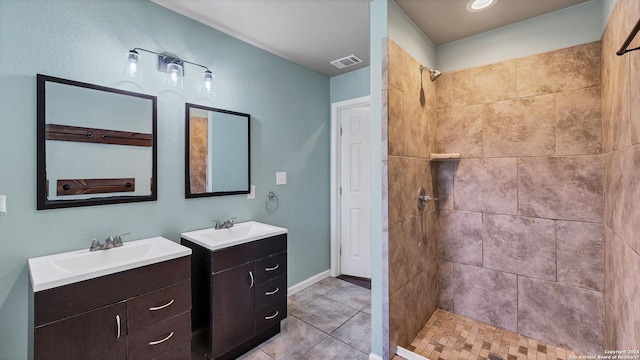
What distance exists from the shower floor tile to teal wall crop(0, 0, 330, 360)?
142 cm

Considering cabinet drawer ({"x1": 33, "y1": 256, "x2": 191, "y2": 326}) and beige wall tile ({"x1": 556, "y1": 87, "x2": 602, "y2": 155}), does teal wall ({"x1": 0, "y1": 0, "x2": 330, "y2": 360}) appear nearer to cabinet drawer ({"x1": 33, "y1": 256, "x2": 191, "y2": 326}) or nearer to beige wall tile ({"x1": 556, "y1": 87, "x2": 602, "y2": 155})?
cabinet drawer ({"x1": 33, "y1": 256, "x2": 191, "y2": 326})

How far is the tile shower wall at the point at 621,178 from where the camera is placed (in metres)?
1.15

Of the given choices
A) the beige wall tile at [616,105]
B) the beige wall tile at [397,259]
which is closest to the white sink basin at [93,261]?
the beige wall tile at [397,259]

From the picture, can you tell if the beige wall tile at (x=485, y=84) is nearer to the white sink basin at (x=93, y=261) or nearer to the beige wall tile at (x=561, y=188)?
the beige wall tile at (x=561, y=188)

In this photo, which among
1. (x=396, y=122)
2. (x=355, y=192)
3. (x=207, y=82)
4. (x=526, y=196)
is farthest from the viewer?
(x=355, y=192)

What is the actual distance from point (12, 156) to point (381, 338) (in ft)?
7.70

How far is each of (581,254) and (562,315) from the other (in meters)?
0.45

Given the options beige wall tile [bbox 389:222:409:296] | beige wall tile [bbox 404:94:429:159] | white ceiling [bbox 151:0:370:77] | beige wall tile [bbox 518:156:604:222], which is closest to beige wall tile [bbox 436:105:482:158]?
beige wall tile [bbox 404:94:429:159]

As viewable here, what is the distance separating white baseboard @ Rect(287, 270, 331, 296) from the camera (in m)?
2.85

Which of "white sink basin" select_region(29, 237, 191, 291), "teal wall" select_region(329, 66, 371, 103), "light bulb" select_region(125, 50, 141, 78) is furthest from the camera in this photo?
"teal wall" select_region(329, 66, 371, 103)

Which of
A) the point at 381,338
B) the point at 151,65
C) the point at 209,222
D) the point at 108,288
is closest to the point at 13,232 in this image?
the point at 108,288

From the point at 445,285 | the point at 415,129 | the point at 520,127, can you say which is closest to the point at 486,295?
the point at 445,285

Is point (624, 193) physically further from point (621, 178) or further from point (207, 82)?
point (207, 82)

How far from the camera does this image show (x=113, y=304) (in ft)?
4.40
